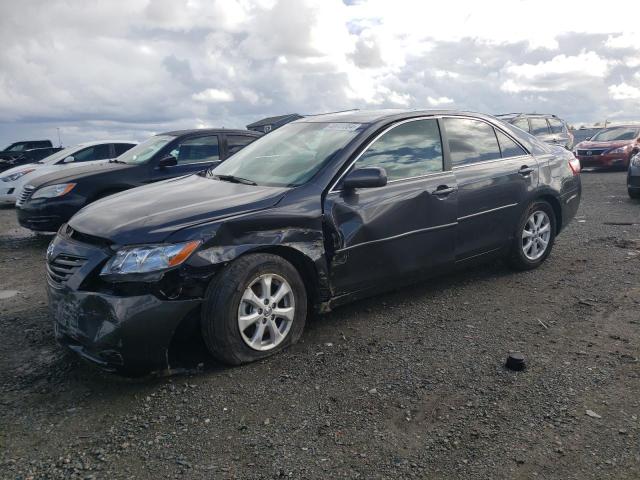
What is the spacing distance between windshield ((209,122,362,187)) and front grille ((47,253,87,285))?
1399 mm

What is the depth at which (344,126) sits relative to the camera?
14.8 ft

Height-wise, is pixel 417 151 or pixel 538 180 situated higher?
pixel 417 151

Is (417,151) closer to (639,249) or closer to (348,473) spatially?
(348,473)

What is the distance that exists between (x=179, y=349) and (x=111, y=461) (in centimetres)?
114

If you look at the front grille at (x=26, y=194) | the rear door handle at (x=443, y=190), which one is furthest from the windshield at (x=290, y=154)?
the front grille at (x=26, y=194)

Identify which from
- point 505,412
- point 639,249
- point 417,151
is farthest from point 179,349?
point 639,249

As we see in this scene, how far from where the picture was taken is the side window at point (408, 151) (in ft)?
14.1

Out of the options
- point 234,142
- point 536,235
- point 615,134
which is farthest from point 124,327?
point 615,134

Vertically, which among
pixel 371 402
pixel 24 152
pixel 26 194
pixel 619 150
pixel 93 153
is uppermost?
pixel 24 152

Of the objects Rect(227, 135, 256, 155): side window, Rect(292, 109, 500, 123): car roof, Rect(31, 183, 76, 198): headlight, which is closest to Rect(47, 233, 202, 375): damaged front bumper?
Rect(292, 109, 500, 123): car roof

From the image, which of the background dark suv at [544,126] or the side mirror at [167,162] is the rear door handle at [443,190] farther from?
the background dark suv at [544,126]

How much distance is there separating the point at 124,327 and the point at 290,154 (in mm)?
1958

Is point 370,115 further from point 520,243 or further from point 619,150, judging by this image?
point 619,150

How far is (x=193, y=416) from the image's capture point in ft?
10.0
